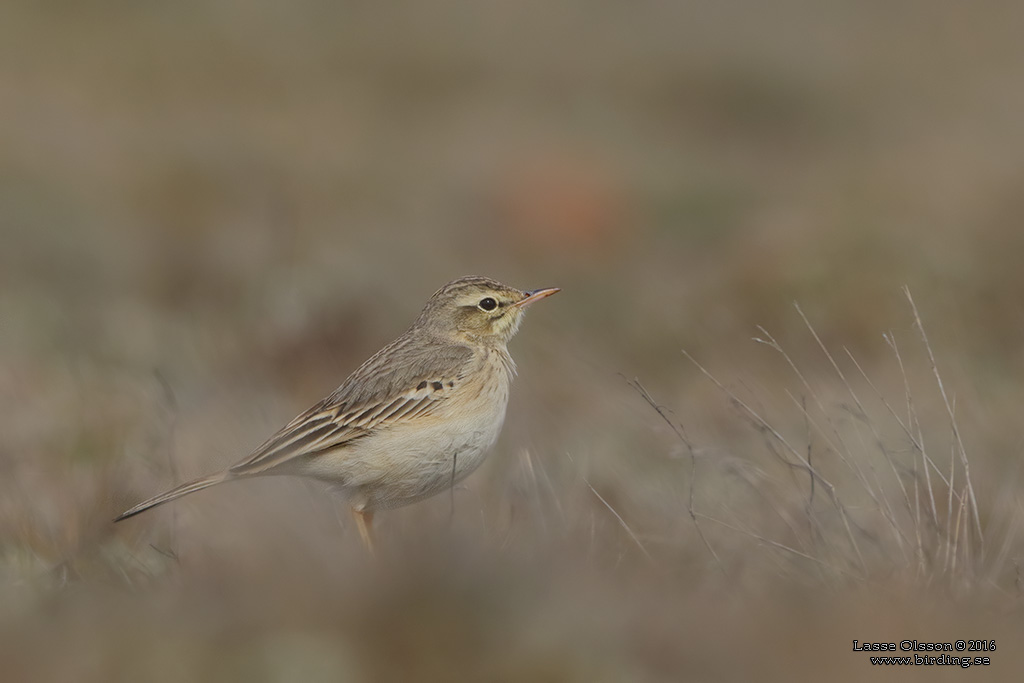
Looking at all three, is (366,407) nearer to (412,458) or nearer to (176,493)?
(412,458)

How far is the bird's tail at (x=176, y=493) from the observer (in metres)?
5.48

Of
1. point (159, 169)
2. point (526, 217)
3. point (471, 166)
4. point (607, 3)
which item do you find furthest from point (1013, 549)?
point (607, 3)

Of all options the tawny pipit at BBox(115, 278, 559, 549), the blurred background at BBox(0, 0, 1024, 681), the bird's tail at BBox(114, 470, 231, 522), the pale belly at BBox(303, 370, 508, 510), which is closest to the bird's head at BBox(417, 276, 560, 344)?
the tawny pipit at BBox(115, 278, 559, 549)

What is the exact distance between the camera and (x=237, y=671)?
11.5ft

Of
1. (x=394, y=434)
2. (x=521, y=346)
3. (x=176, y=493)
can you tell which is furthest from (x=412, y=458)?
(x=521, y=346)

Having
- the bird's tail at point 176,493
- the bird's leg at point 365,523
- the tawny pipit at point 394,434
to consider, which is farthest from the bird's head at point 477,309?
the bird's tail at point 176,493

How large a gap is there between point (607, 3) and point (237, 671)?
157ft

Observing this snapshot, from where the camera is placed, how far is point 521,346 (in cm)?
1180

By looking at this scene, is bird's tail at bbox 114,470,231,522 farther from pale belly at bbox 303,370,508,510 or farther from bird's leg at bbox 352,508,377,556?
bird's leg at bbox 352,508,377,556

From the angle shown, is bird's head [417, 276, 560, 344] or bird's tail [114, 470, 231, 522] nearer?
bird's tail [114, 470, 231, 522]

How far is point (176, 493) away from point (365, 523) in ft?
2.65

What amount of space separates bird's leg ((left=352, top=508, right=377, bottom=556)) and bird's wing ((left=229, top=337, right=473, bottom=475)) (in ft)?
0.99

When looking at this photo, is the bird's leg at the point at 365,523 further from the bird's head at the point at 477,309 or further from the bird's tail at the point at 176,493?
the bird's head at the point at 477,309

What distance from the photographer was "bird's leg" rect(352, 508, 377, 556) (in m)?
5.44
